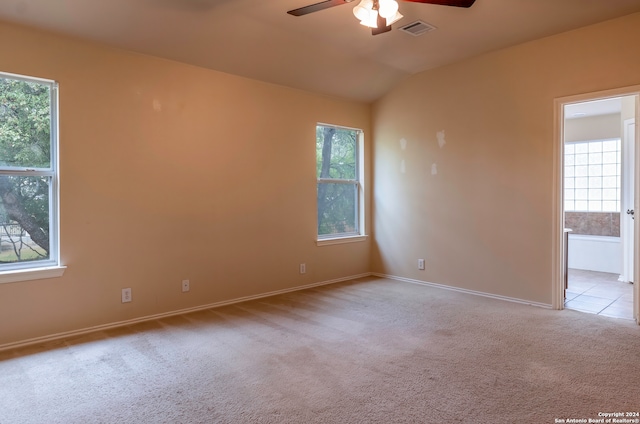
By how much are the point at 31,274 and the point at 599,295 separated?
576cm

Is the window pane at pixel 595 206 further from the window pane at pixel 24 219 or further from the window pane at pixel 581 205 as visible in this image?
the window pane at pixel 24 219

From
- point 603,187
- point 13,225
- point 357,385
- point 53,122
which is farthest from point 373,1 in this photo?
point 603,187

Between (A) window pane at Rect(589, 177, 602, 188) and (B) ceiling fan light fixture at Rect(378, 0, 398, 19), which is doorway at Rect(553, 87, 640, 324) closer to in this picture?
(A) window pane at Rect(589, 177, 602, 188)

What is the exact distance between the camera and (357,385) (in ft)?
7.87

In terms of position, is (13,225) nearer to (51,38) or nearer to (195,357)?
(51,38)

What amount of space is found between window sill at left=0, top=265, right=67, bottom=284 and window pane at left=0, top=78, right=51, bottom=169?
2.78ft

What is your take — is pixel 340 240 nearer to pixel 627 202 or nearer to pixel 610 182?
pixel 627 202

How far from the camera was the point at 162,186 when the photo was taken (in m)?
3.76

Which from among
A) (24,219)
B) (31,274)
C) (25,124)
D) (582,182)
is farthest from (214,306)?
→ (582,182)

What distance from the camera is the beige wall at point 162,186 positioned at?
3213 millimetres

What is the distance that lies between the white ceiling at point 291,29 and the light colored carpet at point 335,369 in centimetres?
257

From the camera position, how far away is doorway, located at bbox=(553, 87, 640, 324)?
12.9 ft

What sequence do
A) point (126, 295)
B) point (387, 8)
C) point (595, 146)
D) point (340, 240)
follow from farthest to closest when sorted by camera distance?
point (595, 146) < point (340, 240) < point (126, 295) < point (387, 8)

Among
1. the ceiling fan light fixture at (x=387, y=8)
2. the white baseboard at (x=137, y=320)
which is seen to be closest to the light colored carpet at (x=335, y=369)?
the white baseboard at (x=137, y=320)
